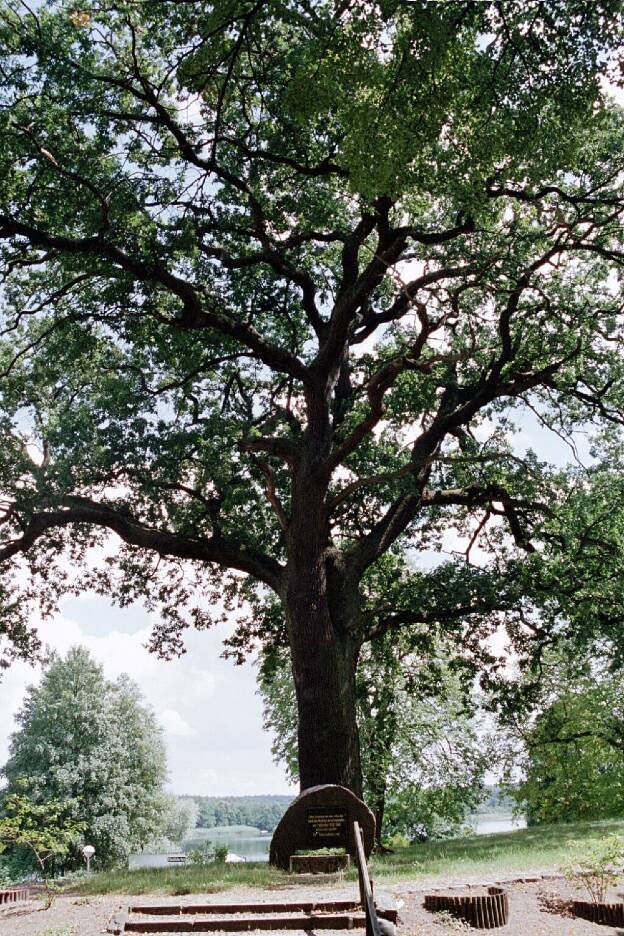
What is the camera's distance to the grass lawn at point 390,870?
33.9 feet

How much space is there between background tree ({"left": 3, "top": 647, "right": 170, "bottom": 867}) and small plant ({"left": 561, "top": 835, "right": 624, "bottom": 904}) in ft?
97.6

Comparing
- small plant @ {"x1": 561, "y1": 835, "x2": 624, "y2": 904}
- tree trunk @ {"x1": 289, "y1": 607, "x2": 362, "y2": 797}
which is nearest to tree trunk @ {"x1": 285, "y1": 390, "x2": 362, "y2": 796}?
tree trunk @ {"x1": 289, "y1": 607, "x2": 362, "y2": 797}

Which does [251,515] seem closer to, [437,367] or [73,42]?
[437,367]

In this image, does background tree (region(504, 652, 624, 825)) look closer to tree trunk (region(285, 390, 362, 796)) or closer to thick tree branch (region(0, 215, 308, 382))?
tree trunk (region(285, 390, 362, 796))

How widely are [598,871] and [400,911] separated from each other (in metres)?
2.28

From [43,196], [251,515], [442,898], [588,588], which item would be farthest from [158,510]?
[442,898]

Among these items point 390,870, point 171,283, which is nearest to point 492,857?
point 390,870

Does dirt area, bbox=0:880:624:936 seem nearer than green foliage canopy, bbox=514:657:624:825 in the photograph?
Yes

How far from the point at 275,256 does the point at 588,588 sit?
29.1 feet

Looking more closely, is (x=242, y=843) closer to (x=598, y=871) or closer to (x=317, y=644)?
(x=317, y=644)

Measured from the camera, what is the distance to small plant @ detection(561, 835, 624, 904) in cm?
874

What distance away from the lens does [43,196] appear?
11.7 meters

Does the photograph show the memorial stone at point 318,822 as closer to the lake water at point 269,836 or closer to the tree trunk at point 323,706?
the lake water at point 269,836

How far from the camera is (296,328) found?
57.4 feet
